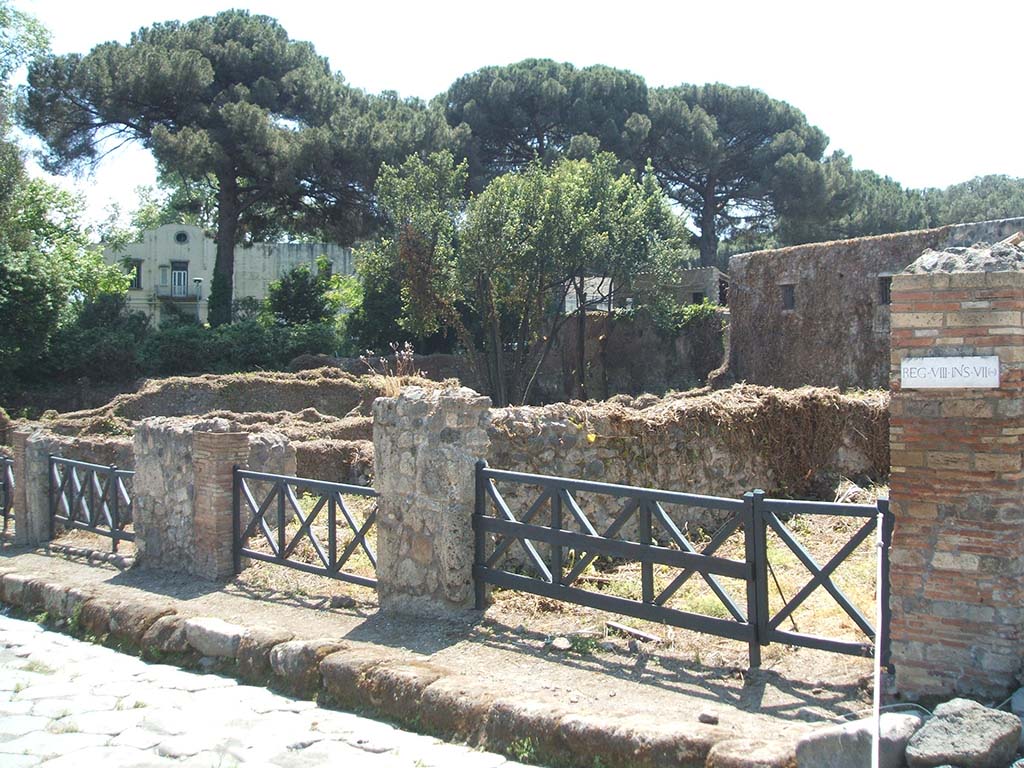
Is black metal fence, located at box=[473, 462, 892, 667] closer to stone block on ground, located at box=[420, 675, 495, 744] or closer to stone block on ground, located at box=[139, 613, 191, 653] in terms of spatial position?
stone block on ground, located at box=[420, 675, 495, 744]

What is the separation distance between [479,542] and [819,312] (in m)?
20.1

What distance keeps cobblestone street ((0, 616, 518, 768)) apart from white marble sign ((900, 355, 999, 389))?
261cm

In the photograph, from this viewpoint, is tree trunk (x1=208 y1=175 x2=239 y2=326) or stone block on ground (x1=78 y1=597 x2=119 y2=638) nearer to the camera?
stone block on ground (x1=78 y1=597 x2=119 y2=638)

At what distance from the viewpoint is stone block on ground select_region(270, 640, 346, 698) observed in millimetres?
5789

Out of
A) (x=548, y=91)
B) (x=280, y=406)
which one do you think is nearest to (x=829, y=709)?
(x=280, y=406)

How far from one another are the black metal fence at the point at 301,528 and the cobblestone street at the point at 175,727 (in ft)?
4.30

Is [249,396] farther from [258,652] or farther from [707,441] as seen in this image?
[258,652]

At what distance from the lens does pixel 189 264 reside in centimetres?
5025

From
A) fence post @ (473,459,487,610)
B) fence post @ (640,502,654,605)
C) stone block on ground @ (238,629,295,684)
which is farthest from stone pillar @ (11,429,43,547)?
fence post @ (640,502,654,605)

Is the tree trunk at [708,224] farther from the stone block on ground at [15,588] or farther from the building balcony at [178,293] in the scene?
the stone block on ground at [15,588]

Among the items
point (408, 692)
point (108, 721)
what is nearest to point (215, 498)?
point (108, 721)

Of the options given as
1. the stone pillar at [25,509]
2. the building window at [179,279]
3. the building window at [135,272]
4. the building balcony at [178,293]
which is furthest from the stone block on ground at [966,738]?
the building window at [179,279]

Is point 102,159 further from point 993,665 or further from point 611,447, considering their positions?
point 993,665

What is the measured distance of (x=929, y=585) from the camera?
14.9 feet
